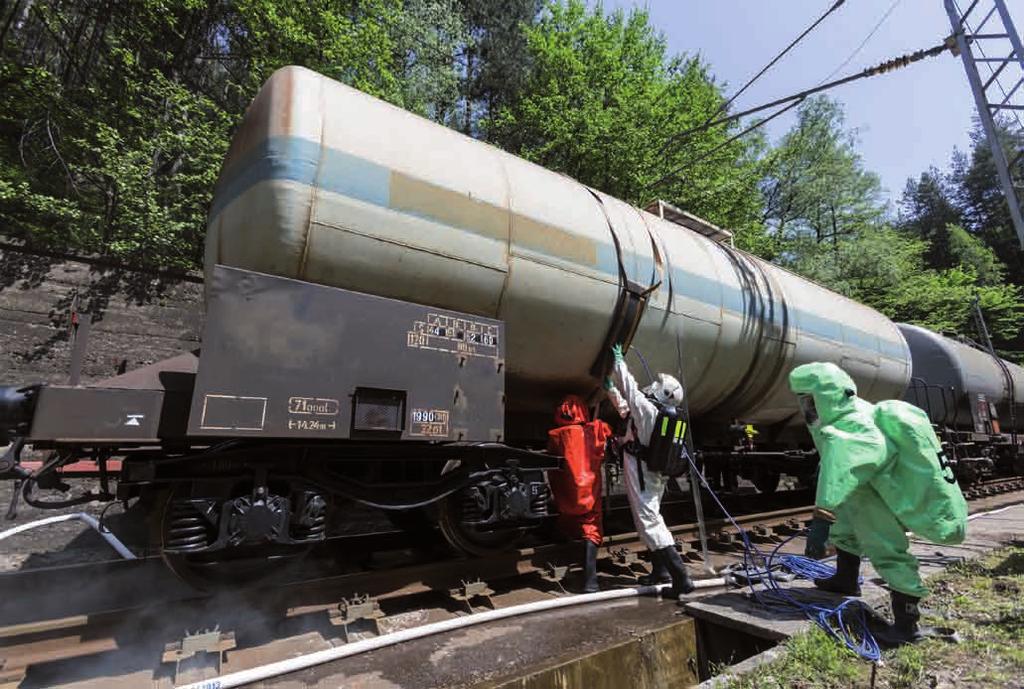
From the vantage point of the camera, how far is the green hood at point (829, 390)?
133 inches

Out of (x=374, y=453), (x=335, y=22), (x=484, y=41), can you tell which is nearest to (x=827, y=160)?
(x=484, y=41)

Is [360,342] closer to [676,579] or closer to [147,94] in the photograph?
[676,579]

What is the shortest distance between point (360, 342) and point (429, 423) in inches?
24.9

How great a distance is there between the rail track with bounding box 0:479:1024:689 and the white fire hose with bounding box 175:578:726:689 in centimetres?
23

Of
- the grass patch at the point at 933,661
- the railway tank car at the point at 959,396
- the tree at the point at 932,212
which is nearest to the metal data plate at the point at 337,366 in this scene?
the grass patch at the point at 933,661

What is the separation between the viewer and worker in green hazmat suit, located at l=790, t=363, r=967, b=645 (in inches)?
121

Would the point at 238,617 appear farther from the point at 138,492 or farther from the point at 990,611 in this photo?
the point at 990,611

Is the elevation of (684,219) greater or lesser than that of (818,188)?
lesser

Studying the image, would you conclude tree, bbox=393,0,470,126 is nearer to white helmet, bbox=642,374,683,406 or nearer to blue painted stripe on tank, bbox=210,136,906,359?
blue painted stripe on tank, bbox=210,136,906,359

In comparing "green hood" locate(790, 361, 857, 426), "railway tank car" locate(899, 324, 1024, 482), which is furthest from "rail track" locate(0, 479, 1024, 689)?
"railway tank car" locate(899, 324, 1024, 482)

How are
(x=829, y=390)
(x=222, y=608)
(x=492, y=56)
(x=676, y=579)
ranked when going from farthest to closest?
(x=492, y=56)
(x=676, y=579)
(x=829, y=390)
(x=222, y=608)

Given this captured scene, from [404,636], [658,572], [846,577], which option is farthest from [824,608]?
[404,636]

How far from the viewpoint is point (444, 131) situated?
386 cm

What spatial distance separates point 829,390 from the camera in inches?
134
